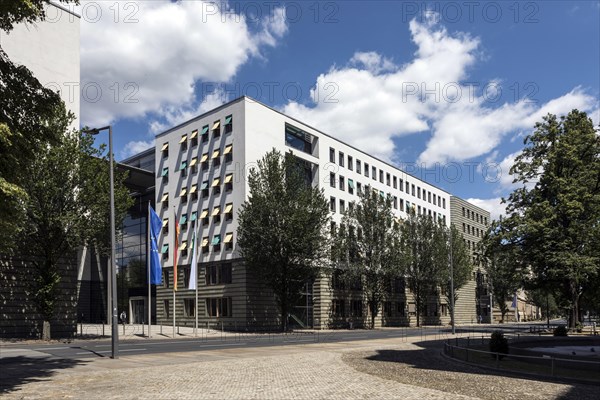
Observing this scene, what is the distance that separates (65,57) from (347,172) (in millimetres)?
37658

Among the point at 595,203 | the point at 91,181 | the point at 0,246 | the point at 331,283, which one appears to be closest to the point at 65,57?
the point at 91,181

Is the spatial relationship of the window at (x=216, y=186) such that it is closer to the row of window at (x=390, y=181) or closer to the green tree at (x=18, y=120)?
the row of window at (x=390, y=181)

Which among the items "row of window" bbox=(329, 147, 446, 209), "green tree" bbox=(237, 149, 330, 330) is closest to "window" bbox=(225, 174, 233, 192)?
"green tree" bbox=(237, 149, 330, 330)

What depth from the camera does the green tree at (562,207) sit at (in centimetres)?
4184

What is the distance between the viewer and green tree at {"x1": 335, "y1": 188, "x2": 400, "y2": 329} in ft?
199

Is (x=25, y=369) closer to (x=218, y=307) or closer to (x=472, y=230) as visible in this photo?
(x=218, y=307)

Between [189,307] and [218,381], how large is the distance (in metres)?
43.4

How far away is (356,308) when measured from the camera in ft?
214

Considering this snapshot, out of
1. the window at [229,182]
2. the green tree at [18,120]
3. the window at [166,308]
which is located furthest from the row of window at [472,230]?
the green tree at [18,120]

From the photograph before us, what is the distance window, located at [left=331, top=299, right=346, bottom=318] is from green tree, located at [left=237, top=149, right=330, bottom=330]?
12.1 m

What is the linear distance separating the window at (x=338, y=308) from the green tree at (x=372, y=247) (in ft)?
10.3

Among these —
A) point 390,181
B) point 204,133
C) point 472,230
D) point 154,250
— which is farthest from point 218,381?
point 472,230

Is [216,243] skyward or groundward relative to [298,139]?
groundward

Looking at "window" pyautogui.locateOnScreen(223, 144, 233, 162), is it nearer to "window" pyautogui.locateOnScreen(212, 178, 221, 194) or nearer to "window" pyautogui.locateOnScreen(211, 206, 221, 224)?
"window" pyautogui.locateOnScreen(212, 178, 221, 194)
